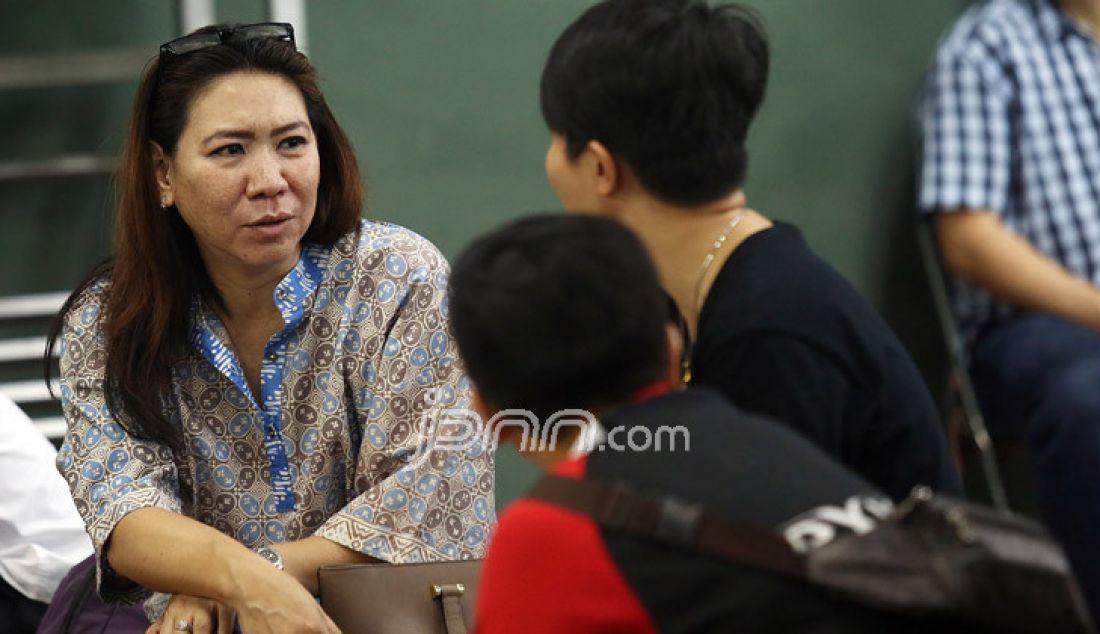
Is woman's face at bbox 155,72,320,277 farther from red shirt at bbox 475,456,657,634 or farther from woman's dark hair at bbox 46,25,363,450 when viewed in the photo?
red shirt at bbox 475,456,657,634

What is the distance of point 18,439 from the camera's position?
2410 millimetres

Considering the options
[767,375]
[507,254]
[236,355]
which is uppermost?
[507,254]

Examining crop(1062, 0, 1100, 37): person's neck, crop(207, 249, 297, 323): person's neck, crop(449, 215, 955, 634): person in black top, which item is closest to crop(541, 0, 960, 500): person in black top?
crop(449, 215, 955, 634): person in black top

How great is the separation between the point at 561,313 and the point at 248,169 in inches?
37.4

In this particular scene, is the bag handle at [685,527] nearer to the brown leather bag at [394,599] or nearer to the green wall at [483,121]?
the brown leather bag at [394,599]

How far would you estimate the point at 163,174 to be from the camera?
223cm

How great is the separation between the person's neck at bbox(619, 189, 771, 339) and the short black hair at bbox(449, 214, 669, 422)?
1.16 ft

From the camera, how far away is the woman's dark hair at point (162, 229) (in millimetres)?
2160

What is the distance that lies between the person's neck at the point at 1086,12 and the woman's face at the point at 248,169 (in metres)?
1.72

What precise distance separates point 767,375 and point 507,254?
0.38m

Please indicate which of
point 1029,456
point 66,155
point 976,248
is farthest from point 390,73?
point 1029,456

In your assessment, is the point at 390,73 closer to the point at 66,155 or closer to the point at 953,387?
the point at 66,155

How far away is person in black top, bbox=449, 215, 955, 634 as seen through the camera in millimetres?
1229

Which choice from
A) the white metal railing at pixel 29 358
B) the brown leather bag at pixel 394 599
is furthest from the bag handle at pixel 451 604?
the white metal railing at pixel 29 358
